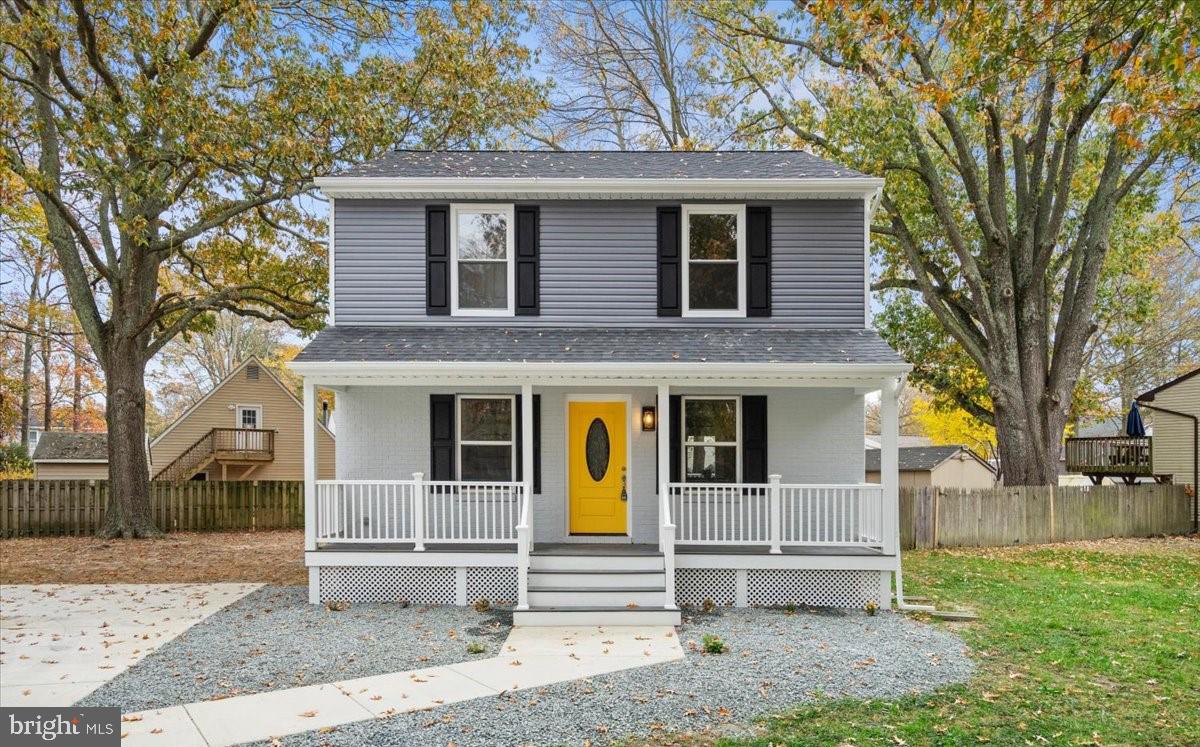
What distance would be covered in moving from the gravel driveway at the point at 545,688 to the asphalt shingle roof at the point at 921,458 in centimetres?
2191

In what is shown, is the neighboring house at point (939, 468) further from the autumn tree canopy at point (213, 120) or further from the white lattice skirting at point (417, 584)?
the white lattice skirting at point (417, 584)

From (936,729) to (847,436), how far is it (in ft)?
19.0

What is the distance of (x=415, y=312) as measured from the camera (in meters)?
10.8

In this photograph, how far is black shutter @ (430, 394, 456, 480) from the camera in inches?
411

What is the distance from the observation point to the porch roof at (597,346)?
9445 mm

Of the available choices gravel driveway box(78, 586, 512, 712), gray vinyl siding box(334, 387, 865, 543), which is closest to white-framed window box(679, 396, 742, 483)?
gray vinyl siding box(334, 387, 865, 543)

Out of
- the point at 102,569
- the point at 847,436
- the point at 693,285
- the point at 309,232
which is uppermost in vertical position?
the point at 309,232

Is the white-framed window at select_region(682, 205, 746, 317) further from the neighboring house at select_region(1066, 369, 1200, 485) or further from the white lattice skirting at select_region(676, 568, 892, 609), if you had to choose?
the neighboring house at select_region(1066, 369, 1200, 485)

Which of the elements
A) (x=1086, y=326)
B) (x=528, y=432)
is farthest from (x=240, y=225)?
(x=1086, y=326)

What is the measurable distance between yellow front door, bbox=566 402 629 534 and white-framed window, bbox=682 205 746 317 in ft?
6.42

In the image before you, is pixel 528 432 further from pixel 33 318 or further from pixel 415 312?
pixel 33 318

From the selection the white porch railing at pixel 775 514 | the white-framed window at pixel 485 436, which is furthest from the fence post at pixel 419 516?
the white porch railing at pixel 775 514

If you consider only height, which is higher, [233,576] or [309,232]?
[309,232]

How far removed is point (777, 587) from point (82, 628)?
801 centimetres
